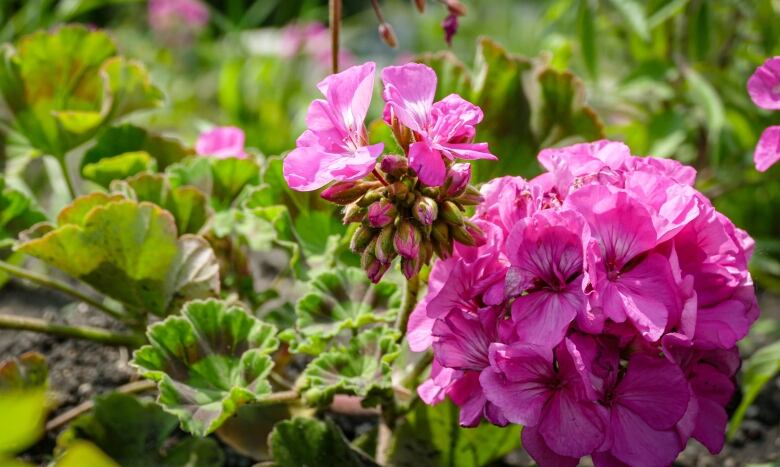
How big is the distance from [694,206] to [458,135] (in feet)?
0.80

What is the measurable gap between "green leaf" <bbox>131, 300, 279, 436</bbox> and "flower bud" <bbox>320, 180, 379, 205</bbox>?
268mm

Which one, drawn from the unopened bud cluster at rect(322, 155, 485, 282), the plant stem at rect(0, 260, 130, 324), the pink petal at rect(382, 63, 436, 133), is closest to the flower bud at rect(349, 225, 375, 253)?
the unopened bud cluster at rect(322, 155, 485, 282)

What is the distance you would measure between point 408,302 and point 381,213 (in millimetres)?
249

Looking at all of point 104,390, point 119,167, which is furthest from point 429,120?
point 104,390

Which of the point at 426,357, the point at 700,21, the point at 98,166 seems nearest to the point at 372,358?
the point at 426,357

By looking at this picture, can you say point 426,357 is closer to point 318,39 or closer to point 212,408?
point 212,408

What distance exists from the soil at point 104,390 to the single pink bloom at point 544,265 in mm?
636

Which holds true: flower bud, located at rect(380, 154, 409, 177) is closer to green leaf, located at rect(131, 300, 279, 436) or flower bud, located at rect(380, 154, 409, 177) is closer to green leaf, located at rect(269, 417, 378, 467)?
green leaf, located at rect(131, 300, 279, 436)

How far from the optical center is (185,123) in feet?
9.66

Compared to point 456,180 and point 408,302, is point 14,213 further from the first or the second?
point 456,180

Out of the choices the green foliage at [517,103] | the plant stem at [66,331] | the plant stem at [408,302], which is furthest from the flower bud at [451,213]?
the plant stem at [66,331]

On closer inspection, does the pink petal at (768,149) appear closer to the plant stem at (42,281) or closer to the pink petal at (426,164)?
the pink petal at (426,164)

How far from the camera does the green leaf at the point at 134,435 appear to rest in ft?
4.10

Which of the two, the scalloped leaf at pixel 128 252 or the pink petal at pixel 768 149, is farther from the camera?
the scalloped leaf at pixel 128 252
